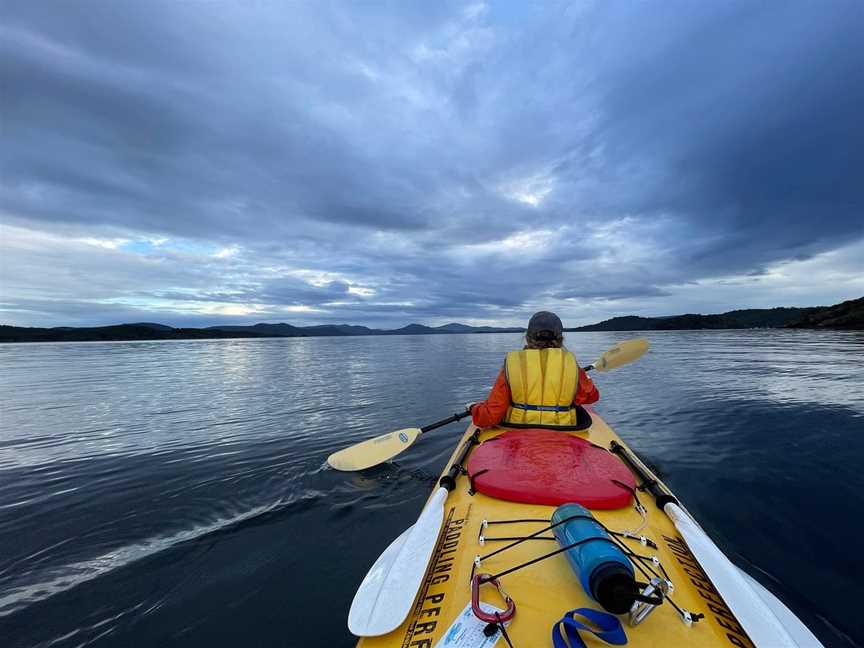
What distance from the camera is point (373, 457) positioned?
7645 millimetres

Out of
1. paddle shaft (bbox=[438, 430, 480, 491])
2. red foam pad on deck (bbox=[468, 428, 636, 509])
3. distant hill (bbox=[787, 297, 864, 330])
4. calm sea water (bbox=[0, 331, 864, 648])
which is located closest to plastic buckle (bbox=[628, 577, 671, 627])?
red foam pad on deck (bbox=[468, 428, 636, 509])

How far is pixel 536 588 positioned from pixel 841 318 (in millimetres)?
109183

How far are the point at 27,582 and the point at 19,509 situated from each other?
2.57 metres

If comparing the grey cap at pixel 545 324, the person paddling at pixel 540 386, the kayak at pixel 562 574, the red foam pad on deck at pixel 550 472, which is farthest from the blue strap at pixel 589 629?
the grey cap at pixel 545 324

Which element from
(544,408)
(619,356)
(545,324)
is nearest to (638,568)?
(544,408)

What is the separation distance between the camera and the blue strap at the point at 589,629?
6.08 feet

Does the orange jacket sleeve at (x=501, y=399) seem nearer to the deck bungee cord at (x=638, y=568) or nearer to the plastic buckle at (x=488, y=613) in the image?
the deck bungee cord at (x=638, y=568)

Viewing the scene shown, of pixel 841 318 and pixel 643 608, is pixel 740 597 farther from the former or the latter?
pixel 841 318

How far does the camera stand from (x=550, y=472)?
3.68m

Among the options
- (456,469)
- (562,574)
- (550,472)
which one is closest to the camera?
(562,574)

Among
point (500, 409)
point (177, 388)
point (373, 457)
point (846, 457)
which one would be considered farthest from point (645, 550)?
point (177, 388)

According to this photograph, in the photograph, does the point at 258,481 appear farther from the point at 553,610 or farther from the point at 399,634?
the point at 553,610

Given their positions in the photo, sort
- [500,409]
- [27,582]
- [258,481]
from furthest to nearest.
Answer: [258,481], [500,409], [27,582]

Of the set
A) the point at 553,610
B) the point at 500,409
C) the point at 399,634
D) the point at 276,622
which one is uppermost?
the point at 500,409
